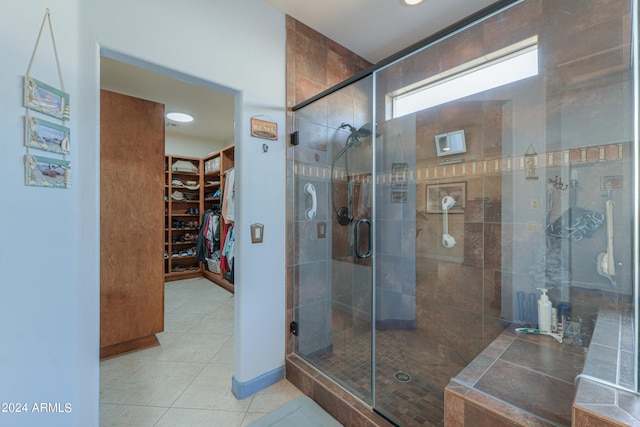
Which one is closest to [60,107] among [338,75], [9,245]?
[9,245]

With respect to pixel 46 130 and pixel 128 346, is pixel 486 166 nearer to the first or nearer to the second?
pixel 46 130

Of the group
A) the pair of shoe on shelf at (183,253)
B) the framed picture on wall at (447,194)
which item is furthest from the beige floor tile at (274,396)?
the pair of shoe on shelf at (183,253)

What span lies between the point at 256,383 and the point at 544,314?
1.94 metres

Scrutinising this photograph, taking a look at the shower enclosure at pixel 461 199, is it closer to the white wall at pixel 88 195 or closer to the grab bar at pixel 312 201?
the grab bar at pixel 312 201

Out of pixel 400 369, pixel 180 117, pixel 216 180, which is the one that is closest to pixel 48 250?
pixel 400 369

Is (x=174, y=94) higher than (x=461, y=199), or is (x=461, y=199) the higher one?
(x=174, y=94)

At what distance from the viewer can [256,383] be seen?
1.87m

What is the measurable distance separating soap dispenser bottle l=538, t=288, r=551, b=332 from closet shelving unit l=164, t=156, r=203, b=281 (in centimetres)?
510

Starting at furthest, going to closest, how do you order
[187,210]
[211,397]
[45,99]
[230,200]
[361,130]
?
1. [187,210]
2. [230,200]
3. [361,130]
4. [211,397]
5. [45,99]

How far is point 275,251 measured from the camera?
2.01 metres

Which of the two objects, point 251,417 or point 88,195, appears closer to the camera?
point 88,195

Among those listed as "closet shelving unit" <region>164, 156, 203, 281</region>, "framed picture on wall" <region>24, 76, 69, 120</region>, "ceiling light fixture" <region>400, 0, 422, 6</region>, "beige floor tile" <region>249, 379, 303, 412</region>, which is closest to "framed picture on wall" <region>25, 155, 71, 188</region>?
"framed picture on wall" <region>24, 76, 69, 120</region>

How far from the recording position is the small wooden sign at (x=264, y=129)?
1865mm

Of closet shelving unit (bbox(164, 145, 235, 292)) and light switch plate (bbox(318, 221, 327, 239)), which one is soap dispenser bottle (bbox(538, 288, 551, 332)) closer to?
light switch plate (bbox(318, 221, 327, 239))
